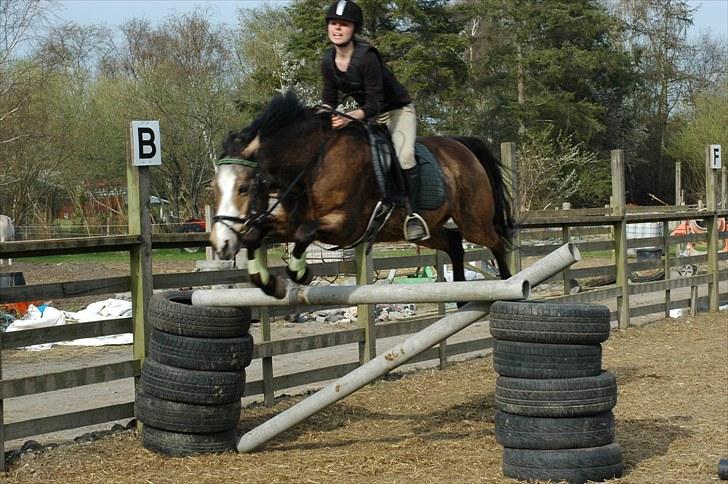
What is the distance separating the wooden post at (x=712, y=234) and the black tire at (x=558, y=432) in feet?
31.9

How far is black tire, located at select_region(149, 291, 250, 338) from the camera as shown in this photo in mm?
6211

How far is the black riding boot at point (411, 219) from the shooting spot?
659 centimetres

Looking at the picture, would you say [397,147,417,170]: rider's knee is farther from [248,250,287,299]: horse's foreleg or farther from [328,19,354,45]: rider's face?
[248,250,287,299]: horse's foreleg

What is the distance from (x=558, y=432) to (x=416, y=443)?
4.66 feet

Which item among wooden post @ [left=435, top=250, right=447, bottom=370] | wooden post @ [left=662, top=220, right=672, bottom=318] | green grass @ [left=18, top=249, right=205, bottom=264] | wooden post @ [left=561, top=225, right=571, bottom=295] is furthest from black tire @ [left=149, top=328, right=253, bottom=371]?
green grass @ [left=18, top=249, right=205, bottom=264]

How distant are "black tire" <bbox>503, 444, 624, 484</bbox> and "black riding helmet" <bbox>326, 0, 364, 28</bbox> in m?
2.86

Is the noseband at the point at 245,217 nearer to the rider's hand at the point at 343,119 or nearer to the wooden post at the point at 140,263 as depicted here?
the rider's hand at the point at 343,119

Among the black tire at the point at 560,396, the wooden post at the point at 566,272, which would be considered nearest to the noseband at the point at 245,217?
the black tire at the point at 560,396

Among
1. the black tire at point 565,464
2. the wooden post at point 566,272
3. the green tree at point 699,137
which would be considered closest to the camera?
the black tire at point 565,464

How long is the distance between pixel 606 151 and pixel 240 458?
43129 mm

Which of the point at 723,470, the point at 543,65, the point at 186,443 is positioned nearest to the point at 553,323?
the point at 723,470

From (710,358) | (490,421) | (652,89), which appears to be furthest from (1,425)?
(652,89)

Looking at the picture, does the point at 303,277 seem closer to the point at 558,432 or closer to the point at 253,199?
the point at 253,199

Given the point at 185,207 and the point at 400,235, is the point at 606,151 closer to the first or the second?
the point at 185,207
